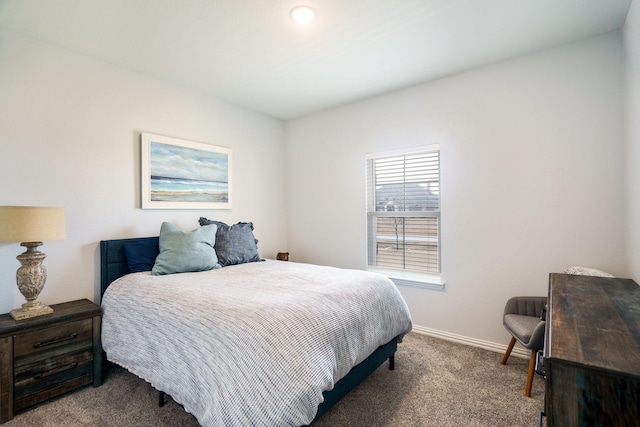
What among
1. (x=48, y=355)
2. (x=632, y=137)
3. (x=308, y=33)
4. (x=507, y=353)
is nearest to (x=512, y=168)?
(x=632, y=137)

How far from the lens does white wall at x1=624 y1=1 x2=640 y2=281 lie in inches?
70.7

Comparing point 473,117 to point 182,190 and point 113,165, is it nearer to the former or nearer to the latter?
point 182,190

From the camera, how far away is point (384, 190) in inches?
136

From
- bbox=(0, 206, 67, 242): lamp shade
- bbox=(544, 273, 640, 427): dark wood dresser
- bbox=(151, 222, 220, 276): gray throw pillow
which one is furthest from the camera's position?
bbox=(151, 222, 220, 276): gray throw pillow

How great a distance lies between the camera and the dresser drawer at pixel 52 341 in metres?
1.89

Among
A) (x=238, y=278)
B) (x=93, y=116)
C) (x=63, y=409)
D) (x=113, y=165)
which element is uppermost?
(x=93, y=116)

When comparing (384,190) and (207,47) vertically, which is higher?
(207,47)

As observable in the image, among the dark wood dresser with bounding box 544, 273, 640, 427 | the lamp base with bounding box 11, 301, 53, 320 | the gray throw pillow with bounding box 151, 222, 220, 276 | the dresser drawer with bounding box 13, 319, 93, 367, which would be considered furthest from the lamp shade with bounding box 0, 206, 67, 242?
the dark wood dresser with bounding box 544, 273, 640, 427

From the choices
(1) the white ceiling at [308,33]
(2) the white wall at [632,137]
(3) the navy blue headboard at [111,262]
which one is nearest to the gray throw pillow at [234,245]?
(3) the navy blue headboard at [111,262]

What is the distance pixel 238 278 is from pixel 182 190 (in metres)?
1.31

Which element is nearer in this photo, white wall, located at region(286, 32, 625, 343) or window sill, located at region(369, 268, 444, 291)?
white wall, located at region(286, 32, 625, 343)

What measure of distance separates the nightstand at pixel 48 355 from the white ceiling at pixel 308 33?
2023 mm

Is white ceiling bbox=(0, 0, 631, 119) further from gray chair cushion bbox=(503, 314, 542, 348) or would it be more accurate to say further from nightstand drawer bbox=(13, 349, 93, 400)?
nightstand drawer bbox=(13, 349, 93, 400)

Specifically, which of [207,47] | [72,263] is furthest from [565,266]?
[72,263]
